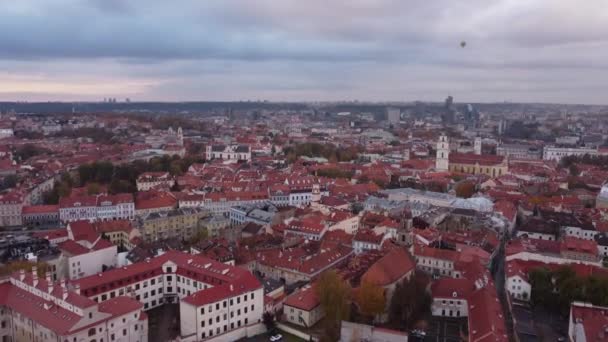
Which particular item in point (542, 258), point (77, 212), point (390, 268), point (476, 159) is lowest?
point (77, 212)

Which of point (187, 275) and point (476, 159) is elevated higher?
point (476, 159)

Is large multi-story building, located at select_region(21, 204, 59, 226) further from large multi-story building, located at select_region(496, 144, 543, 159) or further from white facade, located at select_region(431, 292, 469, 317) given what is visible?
large multi-story building, located at select_region(496, 144, 543, 159)

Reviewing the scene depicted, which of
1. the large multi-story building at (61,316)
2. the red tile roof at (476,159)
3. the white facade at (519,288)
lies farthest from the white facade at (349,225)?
the red tile roof at (476,159)

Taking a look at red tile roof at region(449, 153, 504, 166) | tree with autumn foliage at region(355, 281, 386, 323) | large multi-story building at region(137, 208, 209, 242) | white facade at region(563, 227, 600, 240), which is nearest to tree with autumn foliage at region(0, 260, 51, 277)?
large multi-story building at region(137, 208, 209, 242)

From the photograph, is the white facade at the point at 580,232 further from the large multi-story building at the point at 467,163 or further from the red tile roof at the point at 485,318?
the large multi-story building at the point at 467,163

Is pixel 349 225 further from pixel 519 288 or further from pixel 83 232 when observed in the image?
pixel 83 232

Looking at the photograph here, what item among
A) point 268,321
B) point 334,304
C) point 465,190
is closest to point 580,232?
point 465,190

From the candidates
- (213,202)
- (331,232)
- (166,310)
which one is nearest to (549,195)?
(331,232)
